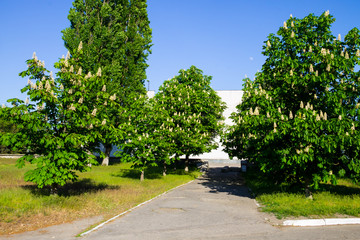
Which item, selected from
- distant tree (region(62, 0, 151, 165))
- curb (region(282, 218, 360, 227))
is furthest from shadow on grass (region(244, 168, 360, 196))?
distant tree (region(62, 0, 151, 165))

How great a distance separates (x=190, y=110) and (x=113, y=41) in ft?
38.0

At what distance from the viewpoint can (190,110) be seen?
2702cm

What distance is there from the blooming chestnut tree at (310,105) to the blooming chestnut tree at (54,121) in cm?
716

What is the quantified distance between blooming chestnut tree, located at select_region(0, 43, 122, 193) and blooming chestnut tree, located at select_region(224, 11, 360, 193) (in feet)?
23.5

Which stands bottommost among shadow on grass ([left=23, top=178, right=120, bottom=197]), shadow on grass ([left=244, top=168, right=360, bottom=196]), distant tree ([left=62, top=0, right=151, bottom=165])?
shadow on grass ([left=244, top=168, right=360, bottom=196])

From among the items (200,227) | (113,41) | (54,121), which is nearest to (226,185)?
(200,227)

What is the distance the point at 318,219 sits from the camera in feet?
29.6

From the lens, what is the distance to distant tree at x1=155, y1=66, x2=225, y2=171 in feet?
78.3

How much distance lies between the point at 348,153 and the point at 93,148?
1174cm

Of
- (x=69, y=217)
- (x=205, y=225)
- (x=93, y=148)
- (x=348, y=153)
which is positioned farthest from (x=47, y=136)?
(x=348, y=153)

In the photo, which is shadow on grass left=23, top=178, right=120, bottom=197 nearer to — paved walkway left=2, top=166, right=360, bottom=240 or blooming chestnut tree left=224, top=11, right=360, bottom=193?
paved walkway left=2, top=166, right=360, bottom=240

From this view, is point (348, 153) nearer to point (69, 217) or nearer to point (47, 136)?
point (69, 217)

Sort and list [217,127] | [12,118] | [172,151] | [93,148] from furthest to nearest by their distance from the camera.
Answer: [217,127], [172,151], [93,148], [12,118]

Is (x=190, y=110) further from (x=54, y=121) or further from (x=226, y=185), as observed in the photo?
(x=54, y=121)
